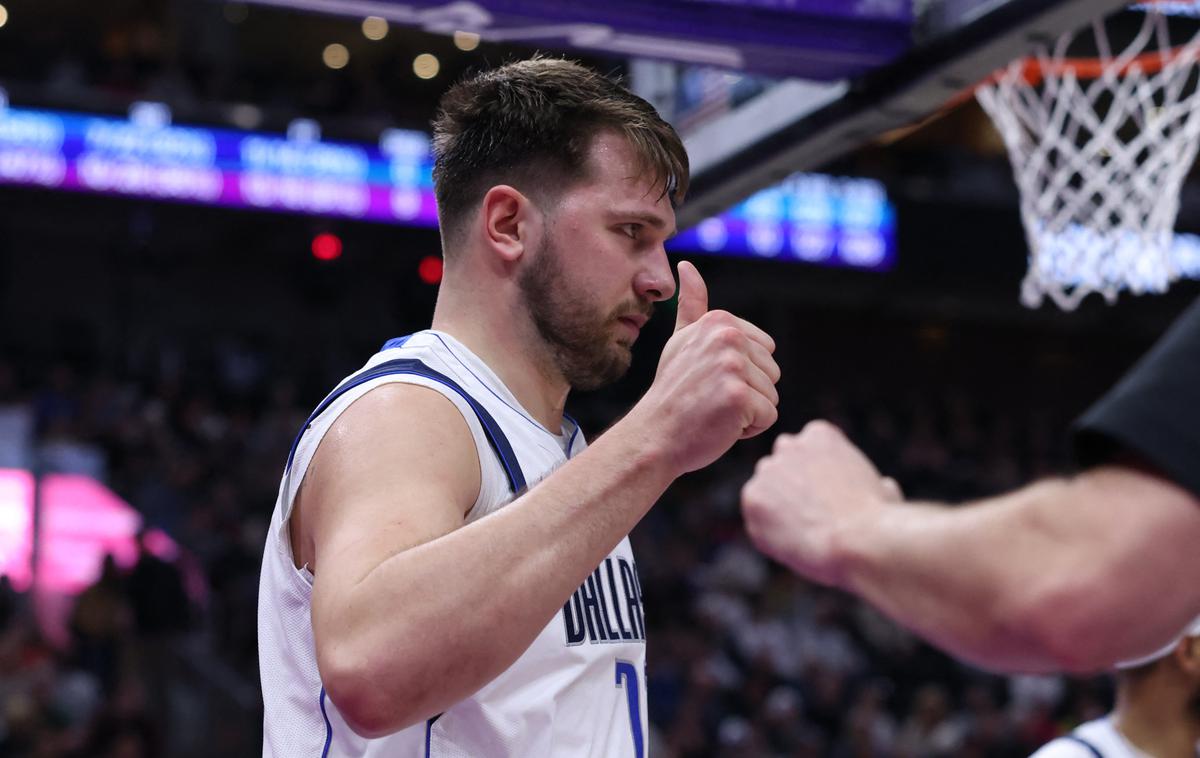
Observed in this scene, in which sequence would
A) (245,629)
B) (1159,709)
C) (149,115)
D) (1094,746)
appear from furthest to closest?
(149,115) < (245,629) < (1159,709) < (1094,746)

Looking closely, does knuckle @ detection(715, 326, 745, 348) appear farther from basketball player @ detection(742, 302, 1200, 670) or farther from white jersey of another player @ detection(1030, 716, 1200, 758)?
white jersey of another player @ detection(1030, 716, 1200, 758)

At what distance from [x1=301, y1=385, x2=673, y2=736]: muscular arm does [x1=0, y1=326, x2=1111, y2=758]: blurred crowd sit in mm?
7144

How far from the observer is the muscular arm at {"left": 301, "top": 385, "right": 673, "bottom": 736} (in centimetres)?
189

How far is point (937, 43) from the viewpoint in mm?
3867

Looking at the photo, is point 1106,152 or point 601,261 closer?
point 601,261

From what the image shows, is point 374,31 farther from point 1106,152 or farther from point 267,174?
point 1106,152

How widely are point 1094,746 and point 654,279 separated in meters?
2.00

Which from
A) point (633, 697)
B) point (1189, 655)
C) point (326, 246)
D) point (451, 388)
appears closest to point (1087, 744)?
point (1189, 655)

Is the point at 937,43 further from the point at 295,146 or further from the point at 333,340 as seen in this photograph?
the point at 333,340

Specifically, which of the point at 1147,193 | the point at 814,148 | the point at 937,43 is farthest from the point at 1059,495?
the point at 1147,193

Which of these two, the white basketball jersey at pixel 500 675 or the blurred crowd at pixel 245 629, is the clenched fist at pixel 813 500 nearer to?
the white basketball jersey at pixel 500 675

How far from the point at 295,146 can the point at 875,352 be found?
33.3ft

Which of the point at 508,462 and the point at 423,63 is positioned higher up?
the point at 508,462

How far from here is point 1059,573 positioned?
1574 mm
